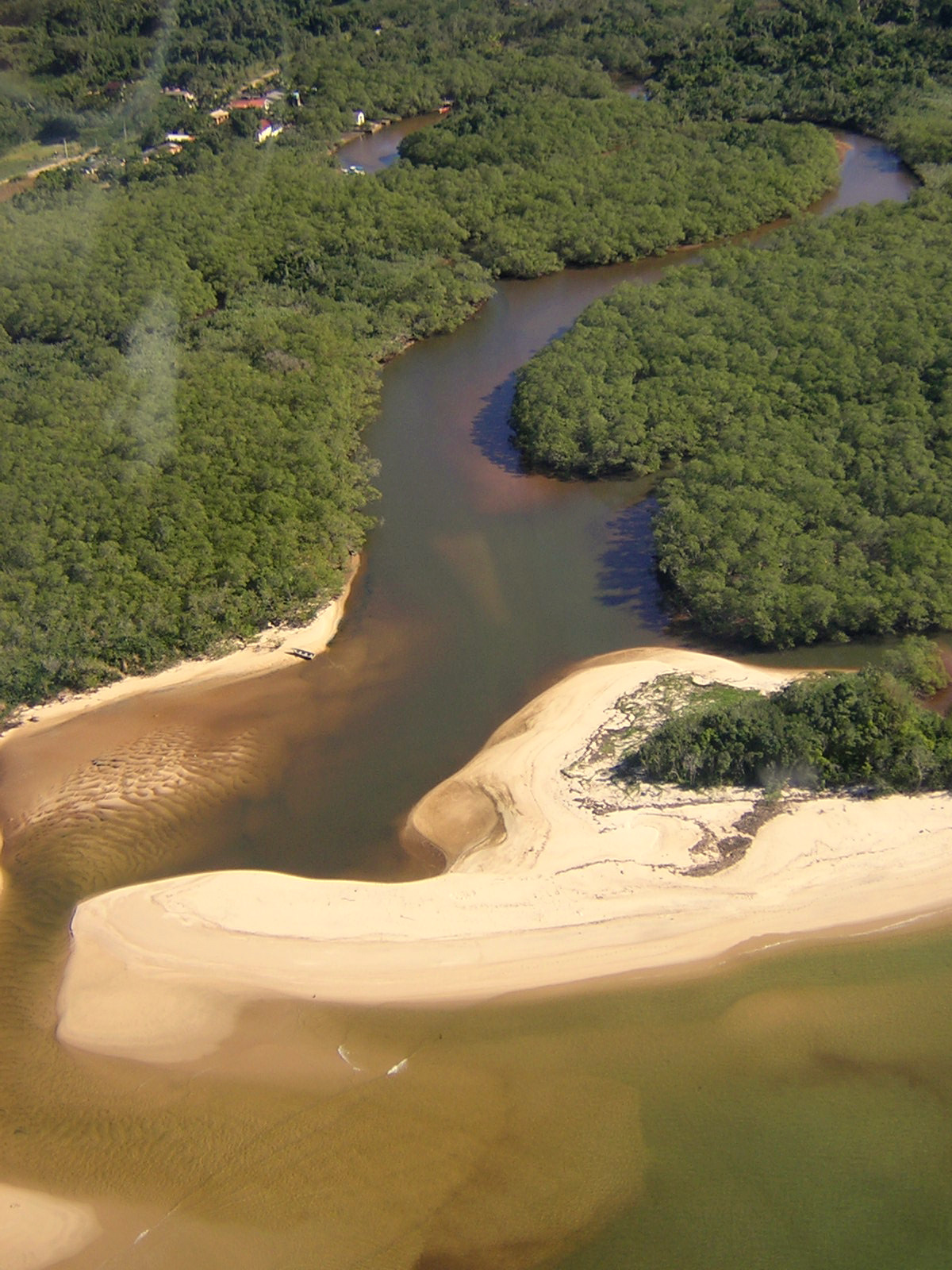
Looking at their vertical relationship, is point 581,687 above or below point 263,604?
below

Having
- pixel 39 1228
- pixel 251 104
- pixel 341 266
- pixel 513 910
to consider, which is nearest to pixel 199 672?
pixel 513 910

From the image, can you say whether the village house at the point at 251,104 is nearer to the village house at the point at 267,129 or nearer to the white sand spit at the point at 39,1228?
the village house at the point at 267,129

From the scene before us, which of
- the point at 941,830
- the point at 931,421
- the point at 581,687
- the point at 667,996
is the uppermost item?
the point at 931,421

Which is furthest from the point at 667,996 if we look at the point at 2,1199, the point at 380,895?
the point at 2,1199

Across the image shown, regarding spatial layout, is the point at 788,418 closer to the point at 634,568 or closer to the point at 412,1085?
the point at 634,568

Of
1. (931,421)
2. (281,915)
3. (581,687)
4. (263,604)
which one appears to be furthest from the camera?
(931,421)

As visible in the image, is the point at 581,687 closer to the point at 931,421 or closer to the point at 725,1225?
the point at 725,1225

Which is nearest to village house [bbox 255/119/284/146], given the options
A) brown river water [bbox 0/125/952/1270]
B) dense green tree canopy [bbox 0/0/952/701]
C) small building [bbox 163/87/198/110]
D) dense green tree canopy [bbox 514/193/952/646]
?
dense green tree canopy [bbox 0/0/952/701]
